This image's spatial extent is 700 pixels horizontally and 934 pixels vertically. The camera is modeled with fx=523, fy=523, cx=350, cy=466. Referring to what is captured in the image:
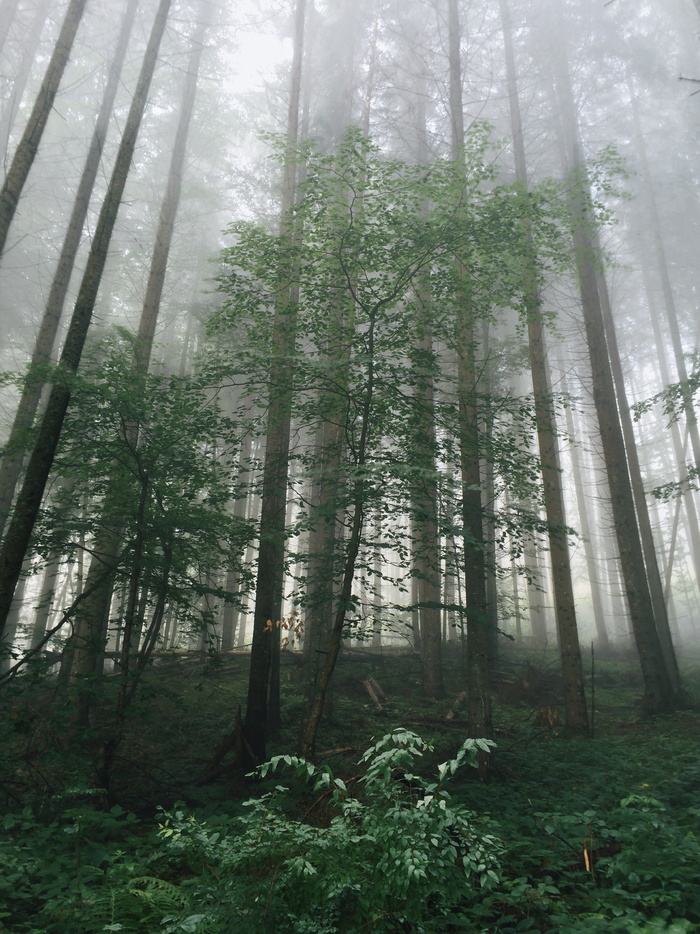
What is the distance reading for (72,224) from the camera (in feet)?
39.0

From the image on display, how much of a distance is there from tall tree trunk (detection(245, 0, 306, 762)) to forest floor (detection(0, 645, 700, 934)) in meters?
0.75

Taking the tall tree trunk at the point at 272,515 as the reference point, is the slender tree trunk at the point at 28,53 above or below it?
above

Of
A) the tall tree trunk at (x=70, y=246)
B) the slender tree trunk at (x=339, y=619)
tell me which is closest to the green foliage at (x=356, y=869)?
the slender tree trunk at (x=339, y=619)

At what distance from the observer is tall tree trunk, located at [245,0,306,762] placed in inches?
297

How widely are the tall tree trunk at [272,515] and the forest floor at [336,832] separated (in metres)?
0.75

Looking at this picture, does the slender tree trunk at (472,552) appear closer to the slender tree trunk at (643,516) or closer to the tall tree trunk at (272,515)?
the tall tree trunk at (272,515)

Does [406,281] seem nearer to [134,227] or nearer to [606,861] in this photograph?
[606,861]

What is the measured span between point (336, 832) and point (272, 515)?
596cm

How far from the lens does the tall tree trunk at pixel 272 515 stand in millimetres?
7539

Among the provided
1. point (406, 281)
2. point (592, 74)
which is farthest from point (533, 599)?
point (406, 281)

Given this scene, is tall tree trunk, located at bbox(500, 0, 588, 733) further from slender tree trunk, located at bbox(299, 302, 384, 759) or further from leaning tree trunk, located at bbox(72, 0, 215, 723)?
leaning tree trunk, located at bbox(72, 0, 215, 723)

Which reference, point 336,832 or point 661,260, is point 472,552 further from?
point 661,260

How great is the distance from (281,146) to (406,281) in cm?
279

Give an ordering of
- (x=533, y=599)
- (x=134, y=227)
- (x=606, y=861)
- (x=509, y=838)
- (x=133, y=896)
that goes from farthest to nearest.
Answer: (x=533, y=599)
(x=134, y=227)
(x=509, y=838)
(x=606, y=861)
(x=133, y=896)
